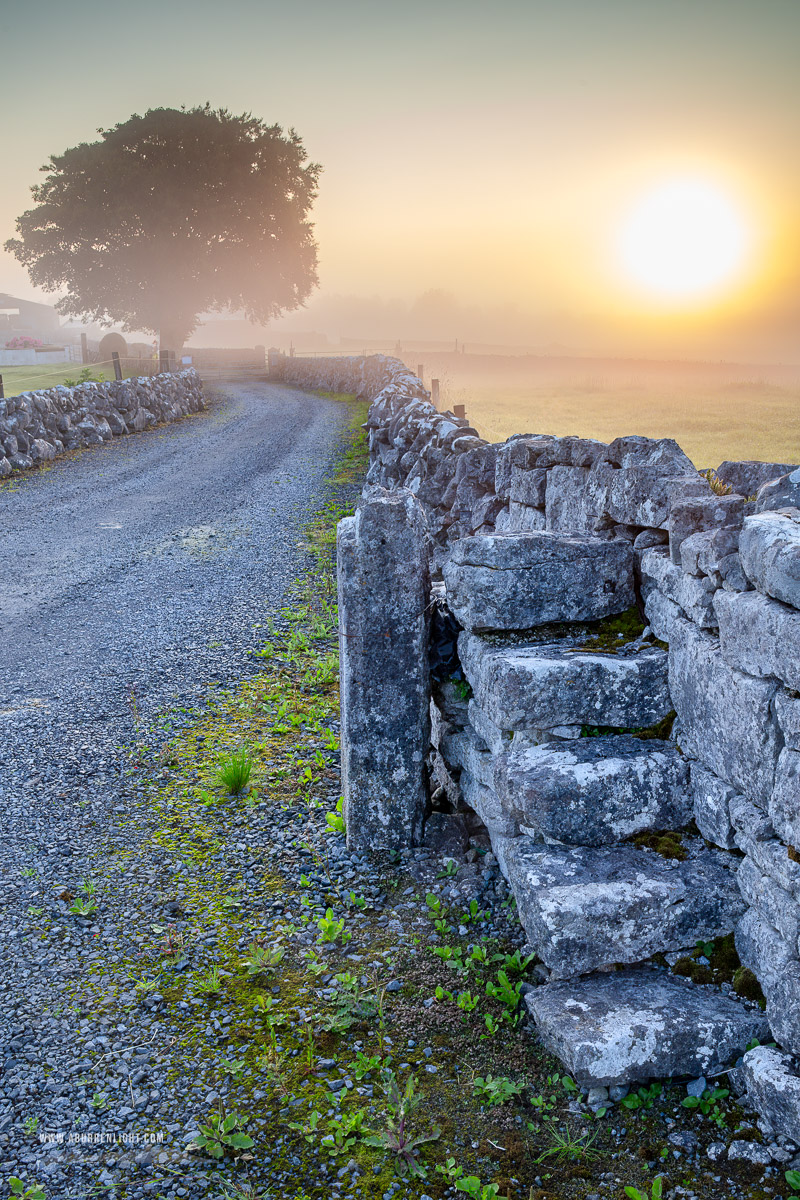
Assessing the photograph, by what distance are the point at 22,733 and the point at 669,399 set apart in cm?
2578

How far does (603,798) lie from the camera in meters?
3.74

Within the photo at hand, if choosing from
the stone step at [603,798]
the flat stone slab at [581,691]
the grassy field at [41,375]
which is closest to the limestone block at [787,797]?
the stone step at [603,798]

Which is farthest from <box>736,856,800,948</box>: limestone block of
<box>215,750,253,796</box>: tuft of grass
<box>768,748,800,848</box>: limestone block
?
<box>215,750,253,796</box>: tuft of grass

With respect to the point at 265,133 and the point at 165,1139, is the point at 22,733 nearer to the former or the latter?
the point at 165,1139

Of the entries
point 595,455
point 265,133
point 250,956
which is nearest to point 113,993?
point 250,956

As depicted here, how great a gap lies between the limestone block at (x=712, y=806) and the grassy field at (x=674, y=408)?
996 cm

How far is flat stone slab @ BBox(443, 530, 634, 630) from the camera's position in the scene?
14.5 feet

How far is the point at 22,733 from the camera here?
630 cm

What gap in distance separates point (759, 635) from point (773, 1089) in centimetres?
165

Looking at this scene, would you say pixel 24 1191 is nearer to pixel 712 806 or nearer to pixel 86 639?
pixel 712 806

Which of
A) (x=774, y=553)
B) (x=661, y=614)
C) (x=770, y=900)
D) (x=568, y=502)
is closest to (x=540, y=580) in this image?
(x=661, y=614)

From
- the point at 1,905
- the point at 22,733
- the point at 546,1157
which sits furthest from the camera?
the point at 22,733

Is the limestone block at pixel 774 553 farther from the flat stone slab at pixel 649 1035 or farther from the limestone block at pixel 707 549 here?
the flat stone slab at pixel 649 1035

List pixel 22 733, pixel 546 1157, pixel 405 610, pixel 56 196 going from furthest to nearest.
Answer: pixel 56 196 → pixel 22 733 → pixel 405 610 → pixel 546 1157
